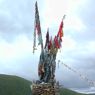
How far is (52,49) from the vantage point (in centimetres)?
4984

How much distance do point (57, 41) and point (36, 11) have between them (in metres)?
4.66

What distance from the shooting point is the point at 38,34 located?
4950 cm

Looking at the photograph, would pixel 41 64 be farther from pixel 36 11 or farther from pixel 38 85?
pixel 36 11

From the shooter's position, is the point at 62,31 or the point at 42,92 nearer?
the point at 42,92

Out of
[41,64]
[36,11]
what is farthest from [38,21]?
[41,64]

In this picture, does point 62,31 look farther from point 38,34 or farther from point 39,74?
point 39,74

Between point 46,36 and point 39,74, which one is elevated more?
point 46,36

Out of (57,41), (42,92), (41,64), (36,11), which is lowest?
(42,92)

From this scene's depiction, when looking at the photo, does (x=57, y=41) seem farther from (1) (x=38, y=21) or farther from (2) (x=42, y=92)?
(2) (x=42, y=92)

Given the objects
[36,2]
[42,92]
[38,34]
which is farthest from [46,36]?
[42,92]

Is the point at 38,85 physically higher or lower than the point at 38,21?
lower

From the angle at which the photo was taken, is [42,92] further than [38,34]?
No

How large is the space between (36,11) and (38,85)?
31.0 feet

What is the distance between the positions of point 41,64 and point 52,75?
194 centimetres
